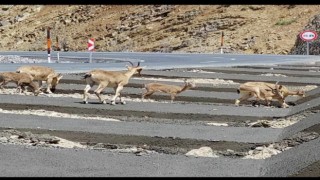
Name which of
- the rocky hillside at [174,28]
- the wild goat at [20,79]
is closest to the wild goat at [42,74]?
the wild goat at [20,79]

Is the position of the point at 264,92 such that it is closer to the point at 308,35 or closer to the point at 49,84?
the point at 49,84

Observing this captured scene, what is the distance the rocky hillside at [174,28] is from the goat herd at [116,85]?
85.7ft

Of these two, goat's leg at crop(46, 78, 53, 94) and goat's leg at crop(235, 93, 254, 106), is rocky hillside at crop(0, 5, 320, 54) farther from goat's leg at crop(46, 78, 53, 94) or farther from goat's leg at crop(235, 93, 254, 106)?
goat's leg at crop(46, 78, 53, 94)

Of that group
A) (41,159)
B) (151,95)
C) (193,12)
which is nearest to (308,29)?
(193,12)

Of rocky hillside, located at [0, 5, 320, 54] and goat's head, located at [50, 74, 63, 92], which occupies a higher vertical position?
goat's head, located at [50, 74, 63, 92]

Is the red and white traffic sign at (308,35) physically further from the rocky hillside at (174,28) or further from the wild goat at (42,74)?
the wild goat at (42,74)

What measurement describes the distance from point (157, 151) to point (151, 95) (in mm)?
7904

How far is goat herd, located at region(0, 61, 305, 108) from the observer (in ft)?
52.9

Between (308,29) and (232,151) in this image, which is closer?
(232,151)

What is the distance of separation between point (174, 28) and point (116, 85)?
34.2 metres

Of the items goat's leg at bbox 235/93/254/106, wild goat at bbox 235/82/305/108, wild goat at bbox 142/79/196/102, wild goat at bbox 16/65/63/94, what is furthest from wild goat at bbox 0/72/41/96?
wild goat at bbox 235/82/305/108

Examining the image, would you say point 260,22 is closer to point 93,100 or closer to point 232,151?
point 93,100

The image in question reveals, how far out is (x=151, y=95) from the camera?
1841 cm

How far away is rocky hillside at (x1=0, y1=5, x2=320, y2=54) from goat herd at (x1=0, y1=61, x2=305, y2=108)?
26.1 metres
